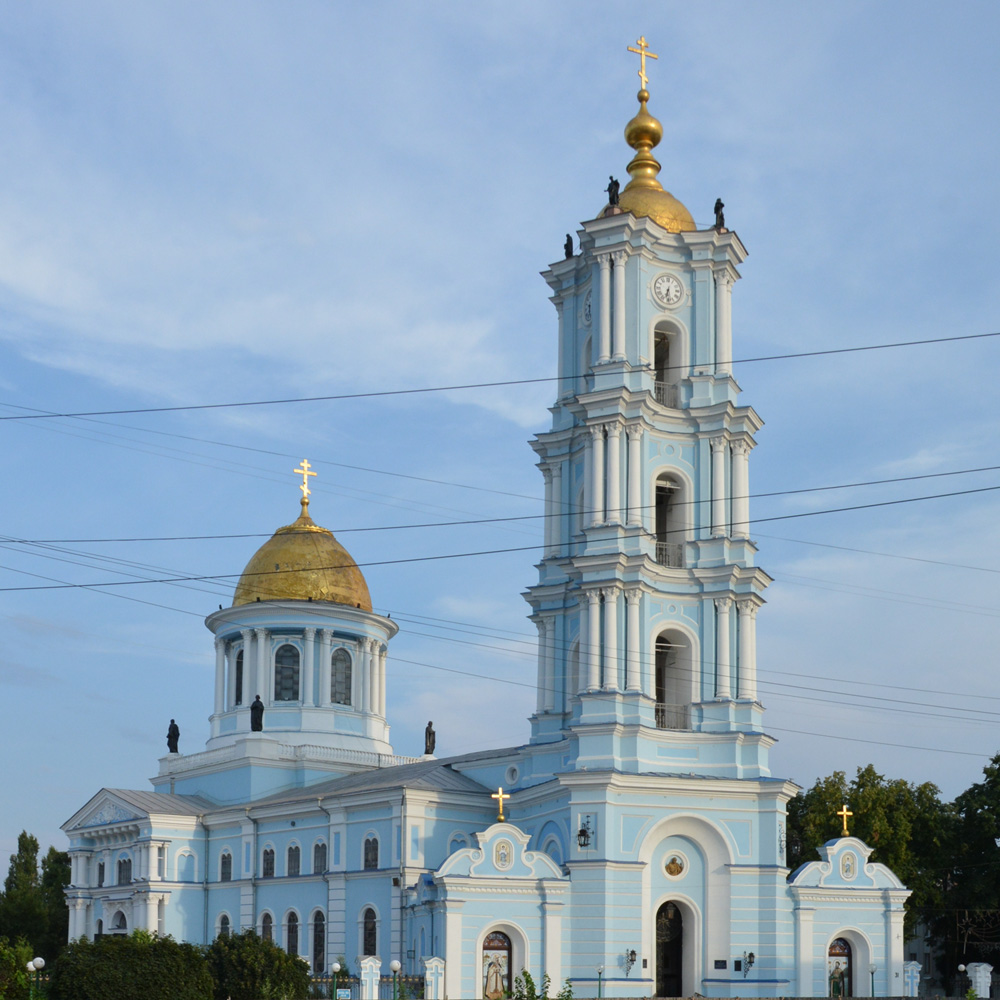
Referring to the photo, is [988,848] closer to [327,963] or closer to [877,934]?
[877,934]

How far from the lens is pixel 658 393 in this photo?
5069cm

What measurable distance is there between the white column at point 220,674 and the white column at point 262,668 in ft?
7.29

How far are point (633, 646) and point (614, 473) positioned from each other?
5045 millimetres

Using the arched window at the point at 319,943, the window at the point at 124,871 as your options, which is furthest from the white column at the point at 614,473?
the window at the point at 124,871

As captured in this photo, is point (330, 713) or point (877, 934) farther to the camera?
point (330, 713)

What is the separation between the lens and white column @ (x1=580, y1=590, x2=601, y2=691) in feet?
151

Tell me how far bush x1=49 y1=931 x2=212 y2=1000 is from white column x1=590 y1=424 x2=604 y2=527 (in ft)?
59.3

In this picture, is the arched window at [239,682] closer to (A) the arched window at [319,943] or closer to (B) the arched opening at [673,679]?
(A) the arched window at [319,943]

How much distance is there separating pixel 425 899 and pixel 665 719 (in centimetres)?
A: 863

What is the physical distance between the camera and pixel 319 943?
53938 mm

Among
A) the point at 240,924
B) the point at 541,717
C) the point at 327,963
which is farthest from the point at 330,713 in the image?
the point at 541,717

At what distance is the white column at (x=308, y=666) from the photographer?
65875mm

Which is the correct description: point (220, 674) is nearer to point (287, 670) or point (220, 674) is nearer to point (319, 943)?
point (287, 670)

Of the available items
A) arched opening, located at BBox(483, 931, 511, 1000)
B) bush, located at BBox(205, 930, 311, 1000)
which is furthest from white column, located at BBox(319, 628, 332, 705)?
bush, located at BBox(205, 930, 311, 1000)
